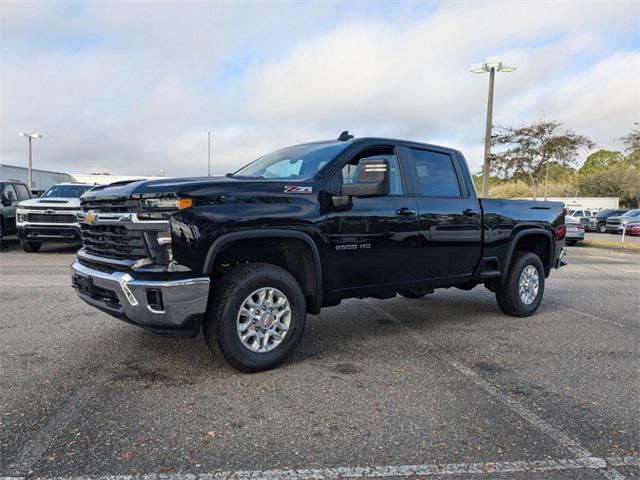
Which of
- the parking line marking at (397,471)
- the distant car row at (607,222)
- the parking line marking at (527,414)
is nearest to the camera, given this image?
the parking line marking at (397,471)

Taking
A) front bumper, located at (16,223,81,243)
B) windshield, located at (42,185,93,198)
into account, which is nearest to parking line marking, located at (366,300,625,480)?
front bumper, located at (16,223,81,243)

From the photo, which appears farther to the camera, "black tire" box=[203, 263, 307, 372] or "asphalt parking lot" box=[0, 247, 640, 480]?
"black tire" box=[203, 263, 307, 372]

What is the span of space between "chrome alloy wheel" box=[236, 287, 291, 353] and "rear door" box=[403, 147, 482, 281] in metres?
1.61

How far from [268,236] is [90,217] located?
60.5 inches

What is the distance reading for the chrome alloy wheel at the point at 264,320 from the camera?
13.2ft

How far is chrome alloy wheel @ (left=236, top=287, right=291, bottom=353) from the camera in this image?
4016 mm

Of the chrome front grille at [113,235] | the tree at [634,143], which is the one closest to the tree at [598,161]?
the tree at [634,143]

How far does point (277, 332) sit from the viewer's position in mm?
4168

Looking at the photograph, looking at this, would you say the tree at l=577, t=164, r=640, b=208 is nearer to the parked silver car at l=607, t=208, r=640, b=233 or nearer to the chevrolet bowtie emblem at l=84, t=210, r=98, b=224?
the parked silver car at l=607, t=208, r=640, b=233

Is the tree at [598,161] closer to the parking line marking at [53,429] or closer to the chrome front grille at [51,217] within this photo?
the chrome front grille at [51,217]

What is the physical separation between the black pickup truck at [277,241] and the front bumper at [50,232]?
788 cm

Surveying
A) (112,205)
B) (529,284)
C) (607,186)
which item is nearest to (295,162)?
(112,205)

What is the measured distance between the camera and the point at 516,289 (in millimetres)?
6219

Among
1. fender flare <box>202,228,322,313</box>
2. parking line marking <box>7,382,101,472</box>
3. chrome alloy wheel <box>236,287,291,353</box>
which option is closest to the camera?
parking line marking <box>7,382,101,472</box>
